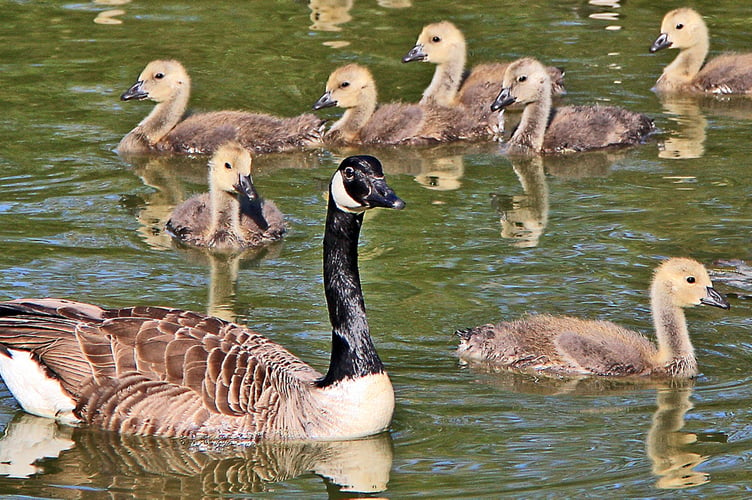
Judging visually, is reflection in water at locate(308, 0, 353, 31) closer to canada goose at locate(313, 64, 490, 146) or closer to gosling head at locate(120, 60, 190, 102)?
canada goose at locate(313, 64, 490, 146)

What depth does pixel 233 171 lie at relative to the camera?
1070 centimetres

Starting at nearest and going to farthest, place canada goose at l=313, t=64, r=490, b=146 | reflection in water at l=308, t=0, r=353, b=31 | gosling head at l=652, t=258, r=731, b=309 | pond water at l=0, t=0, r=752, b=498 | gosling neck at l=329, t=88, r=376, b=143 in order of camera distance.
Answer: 1. pond water at l=0, t=0, r=752, b=498
2. gosling head at l=652, t=258, r=731, b=309
3. canada goose at l=313, t=64, r=490, b=146
4. gosling neck at l=329, t=88, r=376, b=143
5. reflection in water at l=308, t=0, r=353, b=31

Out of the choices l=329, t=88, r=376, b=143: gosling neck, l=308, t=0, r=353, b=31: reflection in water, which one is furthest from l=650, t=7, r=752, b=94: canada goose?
l=308, t=0, r=353, b=31: reflection in water

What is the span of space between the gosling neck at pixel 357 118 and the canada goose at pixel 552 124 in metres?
1.20

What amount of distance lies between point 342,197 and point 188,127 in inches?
240

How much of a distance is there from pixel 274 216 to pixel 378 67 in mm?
5256

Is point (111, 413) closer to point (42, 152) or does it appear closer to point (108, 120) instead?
point (42, 152)

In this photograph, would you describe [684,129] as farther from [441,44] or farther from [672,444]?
[672,444]

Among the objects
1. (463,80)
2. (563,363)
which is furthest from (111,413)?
(463,80)

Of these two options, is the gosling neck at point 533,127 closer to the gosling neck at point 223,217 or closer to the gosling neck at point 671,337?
the gosling neck at point 223,217

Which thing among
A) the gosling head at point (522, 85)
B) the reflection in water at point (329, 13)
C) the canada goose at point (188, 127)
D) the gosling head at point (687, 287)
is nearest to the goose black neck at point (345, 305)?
the gosling head at point (687, 287)

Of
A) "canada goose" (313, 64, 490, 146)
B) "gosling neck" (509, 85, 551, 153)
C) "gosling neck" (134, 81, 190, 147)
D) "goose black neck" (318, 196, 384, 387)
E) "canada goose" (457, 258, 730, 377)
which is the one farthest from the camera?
"canada goose" (313, 64, 490, 146)

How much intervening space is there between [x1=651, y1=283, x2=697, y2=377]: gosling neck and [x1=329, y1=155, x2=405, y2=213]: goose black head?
210 centimetres

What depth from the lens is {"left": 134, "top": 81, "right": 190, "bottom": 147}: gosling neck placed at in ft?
43.0
